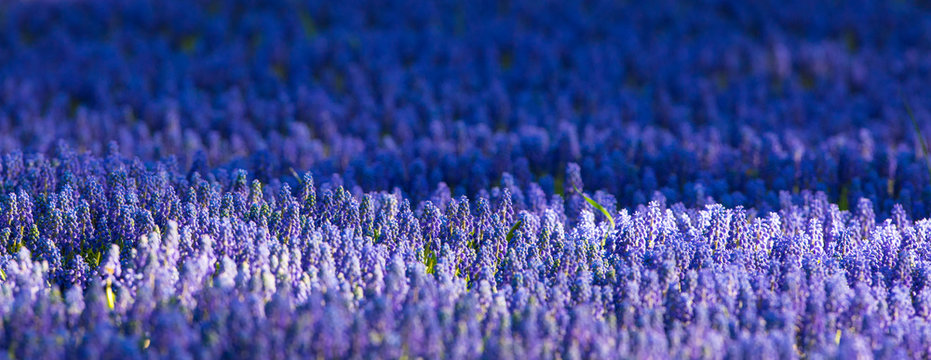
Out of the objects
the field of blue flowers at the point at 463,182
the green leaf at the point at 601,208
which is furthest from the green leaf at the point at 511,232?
the green leaf at the point at 601,208

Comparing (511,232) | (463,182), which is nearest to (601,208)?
(511,232)

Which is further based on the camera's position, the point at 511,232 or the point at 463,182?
the point at 463,182

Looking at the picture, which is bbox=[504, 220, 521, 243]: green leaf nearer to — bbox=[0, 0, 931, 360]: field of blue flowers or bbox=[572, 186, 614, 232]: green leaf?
bbox=[0, 0, 931, 360]: field of blue flowers

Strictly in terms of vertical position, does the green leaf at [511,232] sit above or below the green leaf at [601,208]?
below

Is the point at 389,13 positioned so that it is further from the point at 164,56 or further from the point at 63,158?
the point at 63,158

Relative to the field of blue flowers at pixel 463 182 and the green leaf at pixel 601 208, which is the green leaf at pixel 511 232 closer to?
the field of blue flowers at pixel 463 182

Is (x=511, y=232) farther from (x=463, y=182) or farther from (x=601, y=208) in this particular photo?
(x=463, y=182)

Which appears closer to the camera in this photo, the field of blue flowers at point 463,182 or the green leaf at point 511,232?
the field of blue flowers at point 463,182

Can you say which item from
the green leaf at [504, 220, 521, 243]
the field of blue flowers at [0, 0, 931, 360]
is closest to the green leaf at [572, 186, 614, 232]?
the field of blue flowers at [0, 0, 931, 360]

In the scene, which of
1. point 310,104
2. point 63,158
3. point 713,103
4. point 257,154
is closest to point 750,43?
point 713,103
